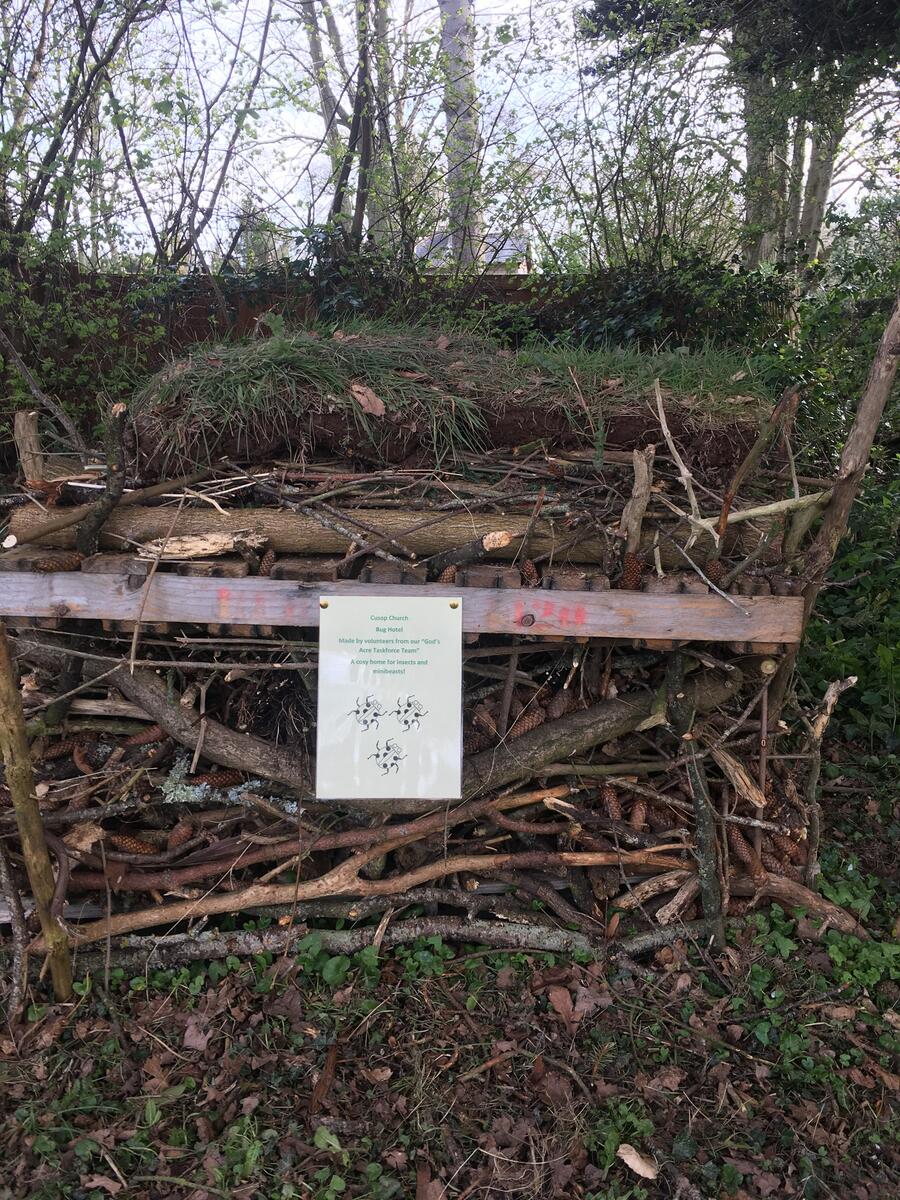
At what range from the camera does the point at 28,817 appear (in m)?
3.01

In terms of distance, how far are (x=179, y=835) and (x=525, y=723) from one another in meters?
1.69

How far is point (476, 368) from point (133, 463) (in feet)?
5.84

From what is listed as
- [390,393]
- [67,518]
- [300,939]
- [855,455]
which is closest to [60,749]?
[67,518]

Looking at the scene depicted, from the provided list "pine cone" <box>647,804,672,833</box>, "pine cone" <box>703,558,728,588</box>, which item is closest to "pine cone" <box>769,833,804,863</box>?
"pine cone" <box>647,804,672,833</box>

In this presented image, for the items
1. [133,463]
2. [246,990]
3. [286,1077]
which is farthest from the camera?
[133,463]

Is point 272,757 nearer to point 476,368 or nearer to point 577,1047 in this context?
point 577,1047

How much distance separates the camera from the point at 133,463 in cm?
346

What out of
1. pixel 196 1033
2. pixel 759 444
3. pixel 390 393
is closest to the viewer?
pixel 759 444

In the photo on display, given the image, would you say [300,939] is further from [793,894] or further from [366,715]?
[793,894]

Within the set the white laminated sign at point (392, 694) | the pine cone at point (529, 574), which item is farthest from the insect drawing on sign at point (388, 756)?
the pine cone at point (529, 574)

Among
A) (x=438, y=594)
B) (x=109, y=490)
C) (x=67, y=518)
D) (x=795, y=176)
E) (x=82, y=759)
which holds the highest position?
(x=795, y=176)

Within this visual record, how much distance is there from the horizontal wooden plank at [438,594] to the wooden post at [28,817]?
257mm

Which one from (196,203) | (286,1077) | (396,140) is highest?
(396,140)

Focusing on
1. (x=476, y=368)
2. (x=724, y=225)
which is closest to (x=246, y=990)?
(x=476, y=368)
